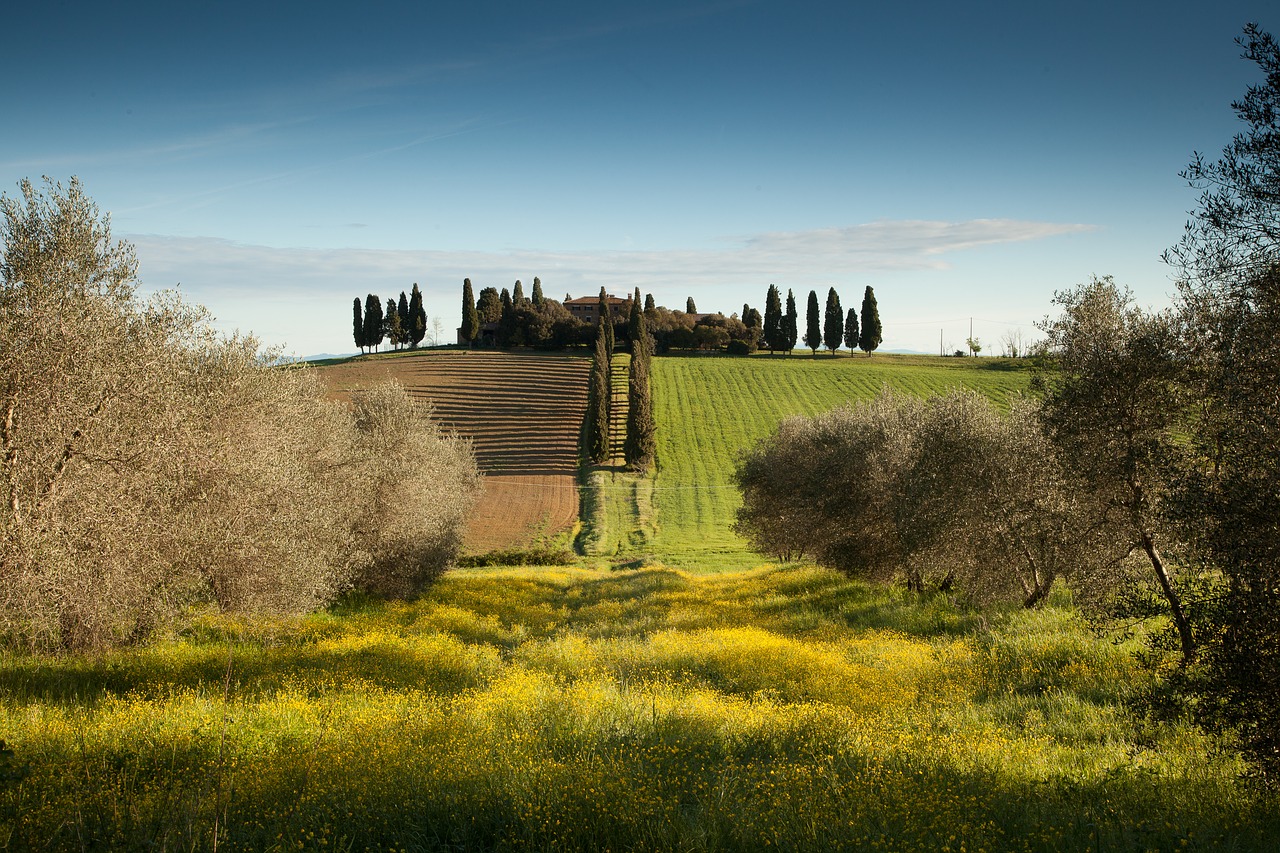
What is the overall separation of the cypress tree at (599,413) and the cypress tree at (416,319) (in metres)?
54.6

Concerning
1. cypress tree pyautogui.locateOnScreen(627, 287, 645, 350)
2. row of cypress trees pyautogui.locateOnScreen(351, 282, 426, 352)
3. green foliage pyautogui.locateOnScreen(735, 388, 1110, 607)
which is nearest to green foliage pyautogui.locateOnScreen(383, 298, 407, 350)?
row of cypress trees pyautogui.locateOnScreen(351, 282, 426, 352)

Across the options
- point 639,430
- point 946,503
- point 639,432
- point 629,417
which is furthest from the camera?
point 629,417

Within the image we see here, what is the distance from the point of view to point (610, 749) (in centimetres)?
950

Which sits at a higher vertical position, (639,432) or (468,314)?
(468,314)

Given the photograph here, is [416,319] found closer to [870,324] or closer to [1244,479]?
[870,324]

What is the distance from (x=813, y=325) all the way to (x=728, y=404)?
4257 centimetres

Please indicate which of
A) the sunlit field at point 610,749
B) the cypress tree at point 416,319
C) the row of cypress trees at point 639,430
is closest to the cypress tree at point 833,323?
the row of cypress trees at point 639,430

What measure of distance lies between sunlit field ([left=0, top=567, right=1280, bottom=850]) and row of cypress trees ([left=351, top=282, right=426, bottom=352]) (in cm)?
13114

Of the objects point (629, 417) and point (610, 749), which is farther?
point (629, 417)

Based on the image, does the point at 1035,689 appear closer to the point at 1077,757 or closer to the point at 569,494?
the point at 1077,757

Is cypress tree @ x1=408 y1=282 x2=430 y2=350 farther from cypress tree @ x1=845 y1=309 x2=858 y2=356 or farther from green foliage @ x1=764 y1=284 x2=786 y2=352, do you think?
cypress tree @ x1=845 y1=309 x2=858 y2=356

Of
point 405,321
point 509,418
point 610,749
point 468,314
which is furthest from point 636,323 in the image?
point 610,749

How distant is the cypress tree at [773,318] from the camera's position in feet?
443

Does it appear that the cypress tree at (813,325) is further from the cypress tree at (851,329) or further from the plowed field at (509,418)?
the plowed field at (509,418)
